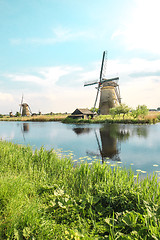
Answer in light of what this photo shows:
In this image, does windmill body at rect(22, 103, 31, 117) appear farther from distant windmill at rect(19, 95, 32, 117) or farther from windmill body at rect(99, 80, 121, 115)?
windmill body at rect(99, 80, 121, 115)

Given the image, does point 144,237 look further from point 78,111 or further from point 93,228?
point 78,111

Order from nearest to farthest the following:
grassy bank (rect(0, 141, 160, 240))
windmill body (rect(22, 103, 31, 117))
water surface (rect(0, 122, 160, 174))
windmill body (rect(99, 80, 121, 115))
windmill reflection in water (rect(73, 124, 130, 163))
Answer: grassy bank (rect(0, 141, 160, 240)), water surface (rect(0, 122, 160, 174)), windmill reflection in water (rect(73, 124, 130, 163)), windmill body (rect(99, 80, 121, 115)), windmill body (rect(22, 103, 31, 117))

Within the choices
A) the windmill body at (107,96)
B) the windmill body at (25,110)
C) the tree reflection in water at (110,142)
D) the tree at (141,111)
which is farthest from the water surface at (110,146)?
the windmill body at (25,110)

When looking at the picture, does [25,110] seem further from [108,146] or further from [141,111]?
[108,146]

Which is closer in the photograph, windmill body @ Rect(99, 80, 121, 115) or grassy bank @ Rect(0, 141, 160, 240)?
grassy bank @ Rect(0, 141, 160, 240)

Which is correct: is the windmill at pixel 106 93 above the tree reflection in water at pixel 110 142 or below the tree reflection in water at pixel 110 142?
above

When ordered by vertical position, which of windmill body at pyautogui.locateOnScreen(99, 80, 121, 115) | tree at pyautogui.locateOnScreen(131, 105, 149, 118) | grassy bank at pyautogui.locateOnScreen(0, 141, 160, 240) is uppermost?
windmill body at pyautogui.locateOnScreen(99, 80, 121, 115)

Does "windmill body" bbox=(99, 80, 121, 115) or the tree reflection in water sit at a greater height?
"windmill body" bbox=(99, 80, 121, 115)

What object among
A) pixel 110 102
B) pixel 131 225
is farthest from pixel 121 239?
pixel 110 102

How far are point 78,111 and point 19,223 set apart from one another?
3374 cm

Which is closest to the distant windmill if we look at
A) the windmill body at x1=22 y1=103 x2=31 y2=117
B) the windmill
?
the windmill body at x1=22 y1=103 x2=31 y2=117

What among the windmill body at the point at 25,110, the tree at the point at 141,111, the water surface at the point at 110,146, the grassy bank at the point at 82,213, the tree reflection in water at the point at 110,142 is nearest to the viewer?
the grassy bank at the point at 82,213

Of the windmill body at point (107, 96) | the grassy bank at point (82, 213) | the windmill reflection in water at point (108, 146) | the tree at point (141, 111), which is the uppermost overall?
the windmill body at point (107, 96)

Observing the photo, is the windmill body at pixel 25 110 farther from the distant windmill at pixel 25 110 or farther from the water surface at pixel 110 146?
the water surface at pixel 110 146
